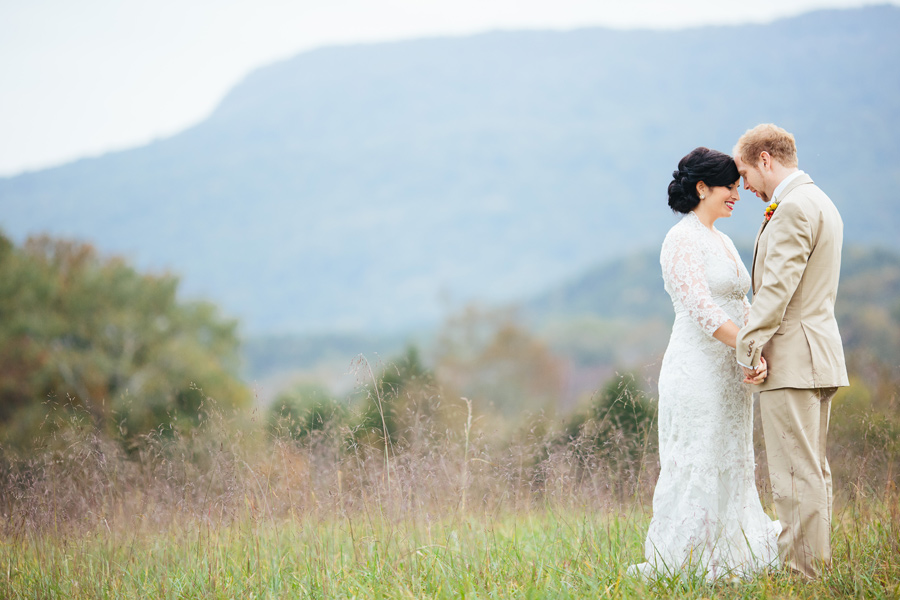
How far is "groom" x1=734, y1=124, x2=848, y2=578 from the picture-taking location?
311cm

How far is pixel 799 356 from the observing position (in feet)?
10.3

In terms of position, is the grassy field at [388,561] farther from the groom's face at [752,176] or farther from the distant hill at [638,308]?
the distant hill at [638,308]

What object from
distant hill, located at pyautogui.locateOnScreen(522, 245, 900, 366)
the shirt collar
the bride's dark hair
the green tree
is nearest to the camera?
the shirt collar

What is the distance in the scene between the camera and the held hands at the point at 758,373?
10.5 ft

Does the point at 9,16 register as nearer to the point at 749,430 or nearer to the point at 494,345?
the point at 494,345

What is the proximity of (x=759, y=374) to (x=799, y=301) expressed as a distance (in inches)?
15.2

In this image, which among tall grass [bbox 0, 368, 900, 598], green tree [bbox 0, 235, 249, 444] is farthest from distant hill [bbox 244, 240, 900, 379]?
tall grass [bbox 0, 368, 900, 598]

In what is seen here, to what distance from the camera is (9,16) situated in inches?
2298

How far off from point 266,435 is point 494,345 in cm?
6430

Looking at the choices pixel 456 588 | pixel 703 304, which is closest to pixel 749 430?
pixel 703 304

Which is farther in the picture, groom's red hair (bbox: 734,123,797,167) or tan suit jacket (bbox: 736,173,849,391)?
groom's red hair (bbox: 734,123,797,167)

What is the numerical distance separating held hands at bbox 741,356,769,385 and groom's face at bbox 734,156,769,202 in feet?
2.82

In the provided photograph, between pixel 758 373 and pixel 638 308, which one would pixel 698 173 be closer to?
pixel 758 373

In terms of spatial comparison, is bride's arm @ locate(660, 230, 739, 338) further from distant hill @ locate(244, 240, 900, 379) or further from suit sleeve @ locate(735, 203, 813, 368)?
distant hill @ locate(244, 240, 900, 379)
